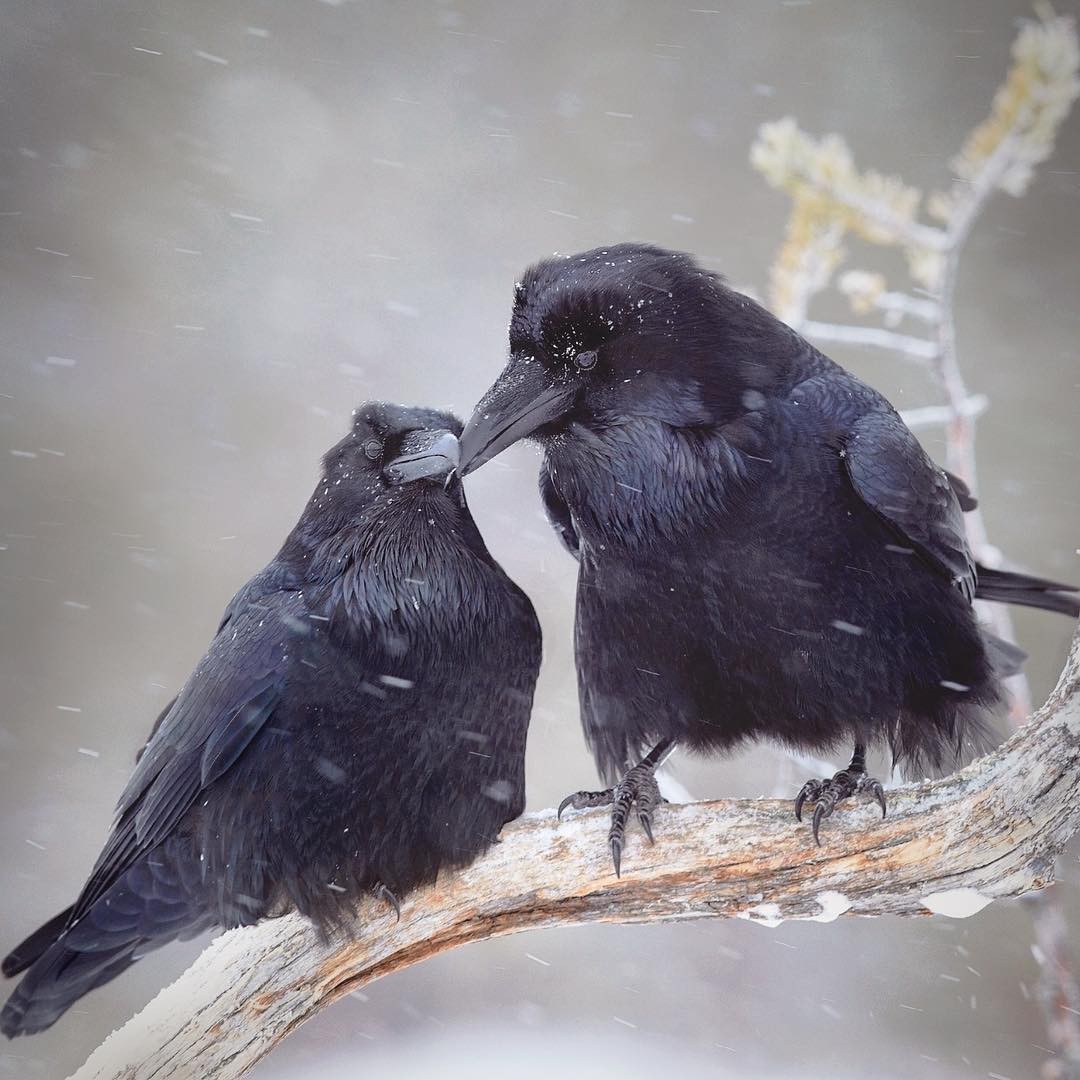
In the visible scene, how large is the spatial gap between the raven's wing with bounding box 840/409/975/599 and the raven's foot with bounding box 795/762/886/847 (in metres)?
0.42

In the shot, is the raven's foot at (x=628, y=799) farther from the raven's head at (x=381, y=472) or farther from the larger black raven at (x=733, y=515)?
the raven's head at (x=381, y=472)

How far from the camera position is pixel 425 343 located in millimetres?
3922

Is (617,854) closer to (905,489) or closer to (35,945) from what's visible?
(905,489)

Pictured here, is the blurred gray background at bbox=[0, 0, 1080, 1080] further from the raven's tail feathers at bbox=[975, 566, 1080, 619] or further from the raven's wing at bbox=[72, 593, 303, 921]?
the raven's wing at bbox=[72, 593, 303, 921]

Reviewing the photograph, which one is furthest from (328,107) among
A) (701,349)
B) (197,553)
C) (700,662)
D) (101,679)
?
(700,662)

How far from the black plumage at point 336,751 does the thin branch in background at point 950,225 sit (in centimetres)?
121

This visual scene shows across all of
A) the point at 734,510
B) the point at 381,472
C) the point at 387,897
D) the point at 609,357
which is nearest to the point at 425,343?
the point at 381,472

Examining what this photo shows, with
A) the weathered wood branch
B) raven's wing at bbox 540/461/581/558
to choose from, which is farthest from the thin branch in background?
raven's wing at bbox 540/461/581/558

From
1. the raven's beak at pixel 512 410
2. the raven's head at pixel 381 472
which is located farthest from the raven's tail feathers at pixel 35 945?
the raven's beak at pixel 512 410

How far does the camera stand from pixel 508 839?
184 cm

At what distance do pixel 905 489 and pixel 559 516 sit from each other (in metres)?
0.69

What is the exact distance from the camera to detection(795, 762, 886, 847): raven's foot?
1794 mm

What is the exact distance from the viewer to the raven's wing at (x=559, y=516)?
2.08 metres

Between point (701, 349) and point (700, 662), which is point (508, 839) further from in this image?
point (701, 349)
